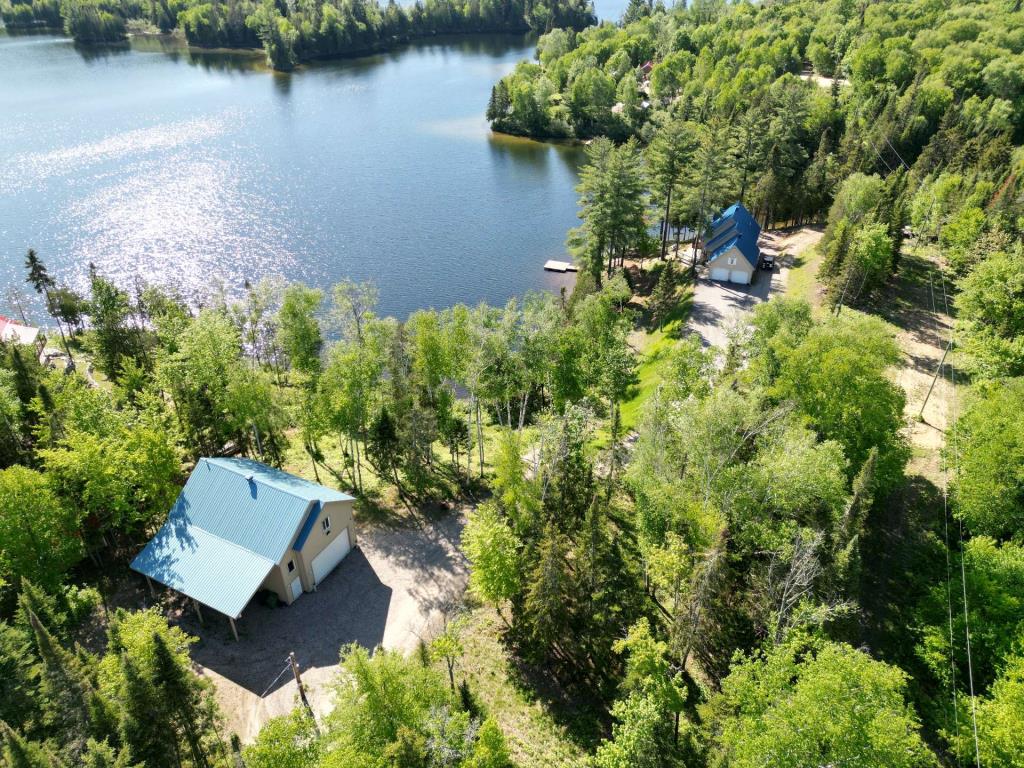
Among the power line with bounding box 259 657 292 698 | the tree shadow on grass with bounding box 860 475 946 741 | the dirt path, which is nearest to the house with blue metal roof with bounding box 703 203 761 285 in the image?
the dirt path

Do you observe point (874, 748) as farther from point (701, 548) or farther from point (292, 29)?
point (292, 29)

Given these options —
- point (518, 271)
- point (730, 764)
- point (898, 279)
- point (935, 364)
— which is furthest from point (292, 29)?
point (730, 764)

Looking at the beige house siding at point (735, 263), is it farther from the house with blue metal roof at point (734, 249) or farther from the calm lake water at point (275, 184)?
the calm lake water at point (275, 184)

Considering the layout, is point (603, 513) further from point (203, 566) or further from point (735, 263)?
point (735, 263)

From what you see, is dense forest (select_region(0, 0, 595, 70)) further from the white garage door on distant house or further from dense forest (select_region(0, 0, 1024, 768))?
the white garage door on distant house

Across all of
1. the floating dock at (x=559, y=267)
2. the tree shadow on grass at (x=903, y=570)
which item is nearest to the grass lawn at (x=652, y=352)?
the tree shadow on grass at (x=903, y=570)

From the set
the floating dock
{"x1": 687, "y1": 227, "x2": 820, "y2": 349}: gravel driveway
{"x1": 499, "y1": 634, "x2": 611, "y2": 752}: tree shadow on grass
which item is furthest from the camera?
the floating dock
